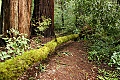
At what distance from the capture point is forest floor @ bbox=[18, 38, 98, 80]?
214 inches

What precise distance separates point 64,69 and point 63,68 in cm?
7

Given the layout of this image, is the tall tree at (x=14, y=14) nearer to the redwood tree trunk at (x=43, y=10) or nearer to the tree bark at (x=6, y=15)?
the tree bark at (x=6, y=15)

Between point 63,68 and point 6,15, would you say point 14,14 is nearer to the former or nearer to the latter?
point 6,15

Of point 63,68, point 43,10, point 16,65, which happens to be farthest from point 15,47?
point 43,10

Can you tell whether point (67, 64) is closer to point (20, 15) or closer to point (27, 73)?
point (27, 73)

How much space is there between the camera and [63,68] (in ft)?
20.3

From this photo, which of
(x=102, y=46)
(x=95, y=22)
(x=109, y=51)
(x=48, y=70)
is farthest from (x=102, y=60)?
(x=95, y=22)

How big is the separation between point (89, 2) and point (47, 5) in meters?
2.82

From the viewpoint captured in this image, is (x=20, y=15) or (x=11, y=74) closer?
(x=11, y=74)

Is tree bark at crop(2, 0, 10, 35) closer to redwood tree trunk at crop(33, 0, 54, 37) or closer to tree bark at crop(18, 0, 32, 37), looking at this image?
tree bark at crop(18, 0, 32, 37)

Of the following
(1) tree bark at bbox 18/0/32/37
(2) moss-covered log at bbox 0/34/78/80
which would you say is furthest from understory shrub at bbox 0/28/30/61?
(1) tree bark at bbox 18/0/32/37

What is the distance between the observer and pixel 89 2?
11.6m

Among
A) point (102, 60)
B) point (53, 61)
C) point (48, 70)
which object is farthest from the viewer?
point (102, 60)

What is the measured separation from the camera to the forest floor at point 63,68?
5434 mm
